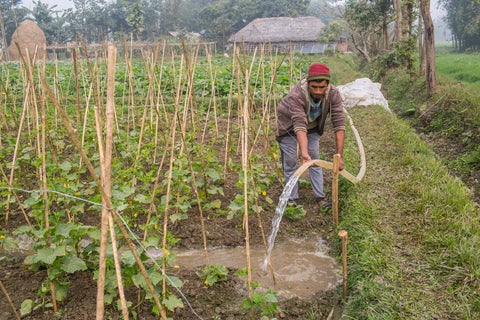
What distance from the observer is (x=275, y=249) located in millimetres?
3611

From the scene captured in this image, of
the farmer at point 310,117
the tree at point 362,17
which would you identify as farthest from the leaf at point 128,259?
the tree at point 362,17

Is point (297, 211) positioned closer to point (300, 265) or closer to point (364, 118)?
point (300, 265)

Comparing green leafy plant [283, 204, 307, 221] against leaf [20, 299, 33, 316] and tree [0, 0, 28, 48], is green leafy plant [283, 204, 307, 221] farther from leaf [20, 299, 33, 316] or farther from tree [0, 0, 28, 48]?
tree [0, 0, 28, 48]

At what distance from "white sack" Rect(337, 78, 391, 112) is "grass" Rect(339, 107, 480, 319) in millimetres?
4554

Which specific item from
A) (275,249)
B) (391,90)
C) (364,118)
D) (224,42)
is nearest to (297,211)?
(275,249)

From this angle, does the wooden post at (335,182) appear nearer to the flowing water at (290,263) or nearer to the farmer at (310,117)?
the farmer at (310,117)

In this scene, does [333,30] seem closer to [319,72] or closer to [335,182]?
[319,72]

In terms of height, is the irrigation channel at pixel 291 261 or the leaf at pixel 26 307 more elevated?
the leaf at pixel 26 307

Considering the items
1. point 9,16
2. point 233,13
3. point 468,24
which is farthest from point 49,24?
point 468,24

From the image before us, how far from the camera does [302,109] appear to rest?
3.70m

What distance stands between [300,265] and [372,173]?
179 centimetres

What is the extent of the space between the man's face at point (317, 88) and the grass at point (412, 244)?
1.08 meters

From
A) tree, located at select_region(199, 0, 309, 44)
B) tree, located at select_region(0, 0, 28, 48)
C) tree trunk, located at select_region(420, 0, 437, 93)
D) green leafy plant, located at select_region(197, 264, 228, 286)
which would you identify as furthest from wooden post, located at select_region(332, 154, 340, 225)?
tree, located at select_region(0, 0, 28, 48)

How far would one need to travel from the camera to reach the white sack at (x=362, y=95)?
30.0ft
